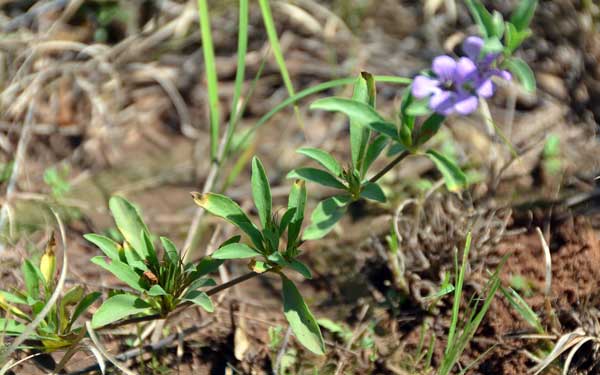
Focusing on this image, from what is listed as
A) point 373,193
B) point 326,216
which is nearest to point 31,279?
point 326,216

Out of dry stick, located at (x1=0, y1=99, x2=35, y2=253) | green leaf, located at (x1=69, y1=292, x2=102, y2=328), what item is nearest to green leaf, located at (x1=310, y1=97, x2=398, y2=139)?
green leaf, located at (x1=69, y1=292, x2=102, y2=328)

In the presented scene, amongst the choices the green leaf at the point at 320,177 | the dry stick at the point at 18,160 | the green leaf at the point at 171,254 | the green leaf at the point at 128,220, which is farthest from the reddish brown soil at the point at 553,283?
the dry stick at the point at 18,160

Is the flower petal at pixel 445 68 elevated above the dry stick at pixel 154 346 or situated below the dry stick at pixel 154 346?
above

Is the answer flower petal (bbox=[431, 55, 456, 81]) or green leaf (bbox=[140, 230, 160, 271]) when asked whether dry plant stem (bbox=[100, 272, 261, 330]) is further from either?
flower petal (bbox=[431, 55, 456, 81])

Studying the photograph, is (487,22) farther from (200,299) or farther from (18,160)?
(18,160)

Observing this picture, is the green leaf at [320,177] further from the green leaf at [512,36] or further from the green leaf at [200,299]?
the green leaf at [512,36]

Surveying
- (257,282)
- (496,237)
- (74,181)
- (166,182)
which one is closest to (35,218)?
(74,181)

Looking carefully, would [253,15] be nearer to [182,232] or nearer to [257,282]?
[182,232]
